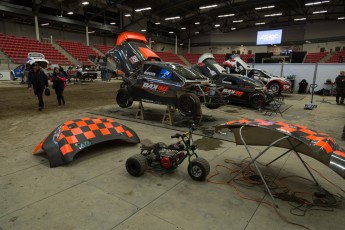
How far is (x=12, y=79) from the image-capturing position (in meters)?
18.6

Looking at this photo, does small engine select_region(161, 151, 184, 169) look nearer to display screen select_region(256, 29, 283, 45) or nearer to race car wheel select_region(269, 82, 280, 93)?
race car wheel select_region(269, 82, 280, 93)

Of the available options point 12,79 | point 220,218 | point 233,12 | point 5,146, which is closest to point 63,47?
point 12,79

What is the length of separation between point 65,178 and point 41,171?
0.50m

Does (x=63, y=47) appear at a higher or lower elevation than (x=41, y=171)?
higher

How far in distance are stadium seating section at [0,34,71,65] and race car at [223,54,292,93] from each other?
16.5 metres

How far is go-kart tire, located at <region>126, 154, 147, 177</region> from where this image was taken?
3330 millimetres

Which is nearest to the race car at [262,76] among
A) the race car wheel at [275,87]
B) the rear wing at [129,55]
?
the race car wheel at [275,87]

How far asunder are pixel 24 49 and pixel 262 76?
2119 centimetres

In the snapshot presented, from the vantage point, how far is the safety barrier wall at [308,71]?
14.8 meters

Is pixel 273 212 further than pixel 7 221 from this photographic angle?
Yes

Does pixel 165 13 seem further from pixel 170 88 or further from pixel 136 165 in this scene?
pixel 136 165

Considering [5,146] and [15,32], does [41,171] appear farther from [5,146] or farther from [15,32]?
[15,32]

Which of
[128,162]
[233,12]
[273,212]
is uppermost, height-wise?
[233,12]

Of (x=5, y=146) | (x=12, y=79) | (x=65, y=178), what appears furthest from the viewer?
(x=12, y=79)
